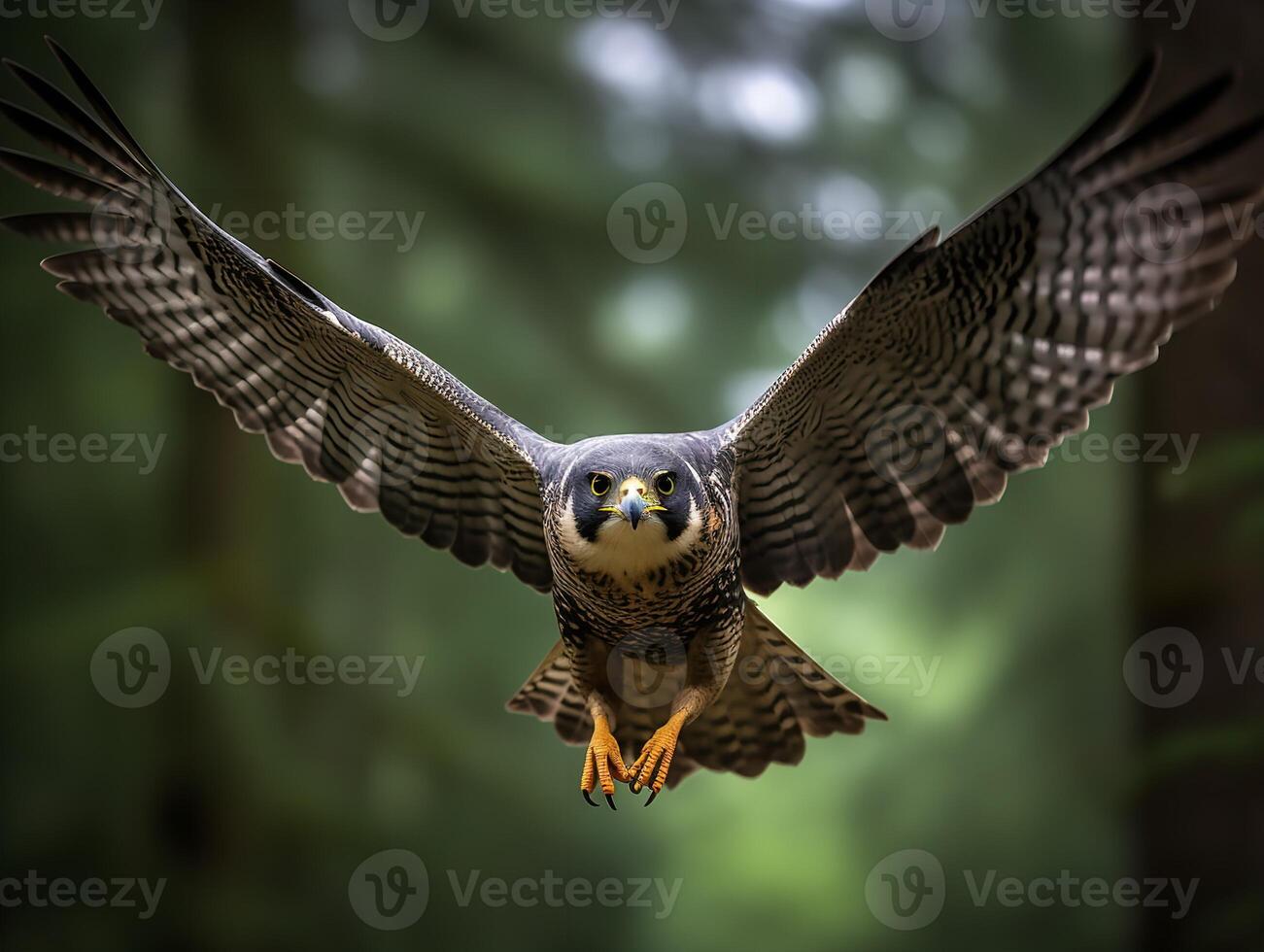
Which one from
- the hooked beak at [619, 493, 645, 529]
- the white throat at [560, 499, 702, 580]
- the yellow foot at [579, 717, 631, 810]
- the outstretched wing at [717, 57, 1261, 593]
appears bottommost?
the yellow foot at [579, 717, 631, 810]

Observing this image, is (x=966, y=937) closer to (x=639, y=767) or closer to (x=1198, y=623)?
(x=1198, y=623)

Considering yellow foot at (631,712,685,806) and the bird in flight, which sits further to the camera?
yellow foot at (631,712,685,806)

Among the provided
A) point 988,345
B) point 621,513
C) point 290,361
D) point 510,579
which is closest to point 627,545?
point 621,513

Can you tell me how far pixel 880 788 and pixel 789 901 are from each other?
64 centimetres

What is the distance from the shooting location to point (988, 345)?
7.65ft

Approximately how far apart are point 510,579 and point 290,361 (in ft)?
7.34

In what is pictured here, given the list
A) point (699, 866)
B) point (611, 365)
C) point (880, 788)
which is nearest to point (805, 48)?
point (611, 365)

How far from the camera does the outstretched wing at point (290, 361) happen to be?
237 centimetres

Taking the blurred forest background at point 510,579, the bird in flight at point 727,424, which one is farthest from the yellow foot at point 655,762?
the blurred forest background at point 510,579

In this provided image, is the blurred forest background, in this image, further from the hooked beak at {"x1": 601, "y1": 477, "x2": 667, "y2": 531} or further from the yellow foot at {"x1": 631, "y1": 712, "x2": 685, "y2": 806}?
the hooked beak at {"x1": 601, "y1": 477, "x2": 667, "y2": 531}

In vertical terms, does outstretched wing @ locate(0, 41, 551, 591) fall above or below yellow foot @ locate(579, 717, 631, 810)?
above

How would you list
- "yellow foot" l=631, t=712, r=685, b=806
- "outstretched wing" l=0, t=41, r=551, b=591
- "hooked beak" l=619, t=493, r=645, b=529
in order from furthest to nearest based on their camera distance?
"outstretched wing" l=0, t=41, r=551, b=591 < "yellow foot" l=631, t=712, r=685, b=806 < "hooked beak" l=619, t=493, r=645, b=529

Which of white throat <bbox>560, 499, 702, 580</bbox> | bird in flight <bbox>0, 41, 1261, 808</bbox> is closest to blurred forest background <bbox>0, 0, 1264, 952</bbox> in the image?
bird in flight <bbox>0, 41, 1261, 808</bbox>

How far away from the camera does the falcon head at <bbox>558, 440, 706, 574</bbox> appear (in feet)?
6.64
